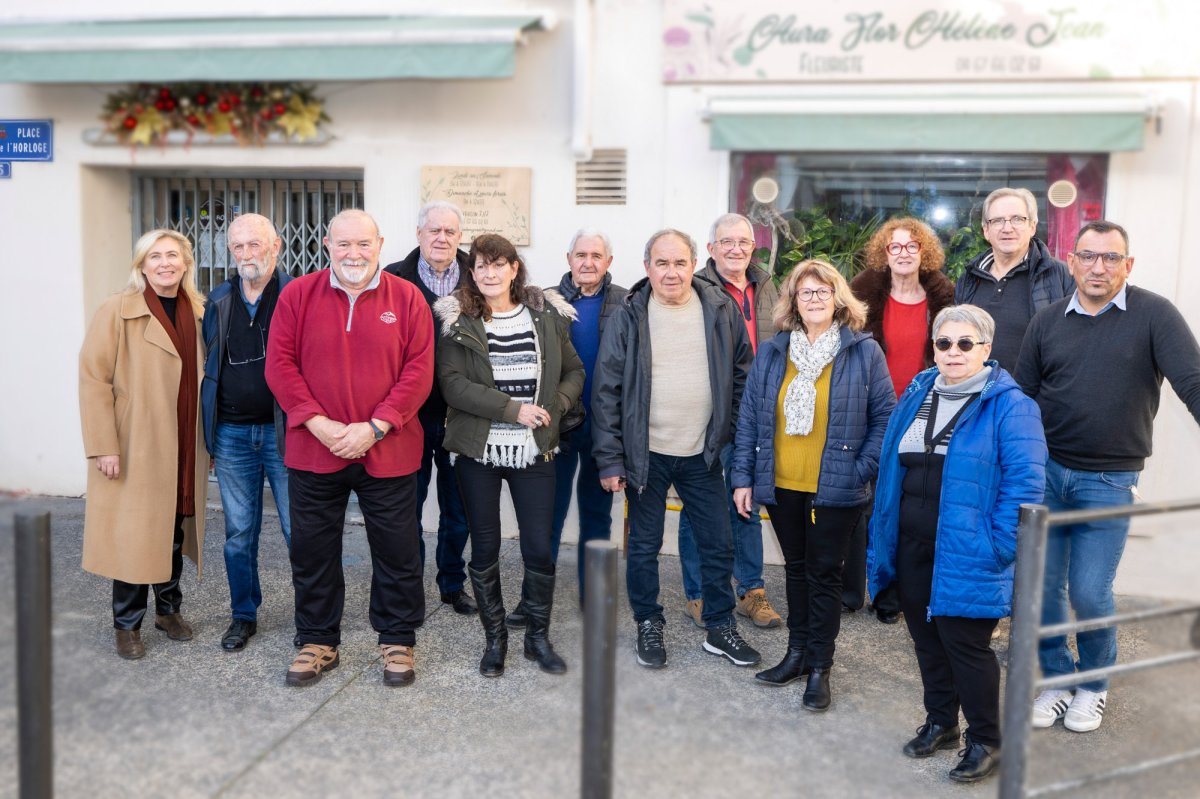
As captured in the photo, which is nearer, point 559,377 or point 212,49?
point 559,377

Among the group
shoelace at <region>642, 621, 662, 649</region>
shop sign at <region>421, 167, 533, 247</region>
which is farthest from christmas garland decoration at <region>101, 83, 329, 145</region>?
shoelace at <region>642, 621, 662, 649</region>

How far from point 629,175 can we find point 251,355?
8.30 feet

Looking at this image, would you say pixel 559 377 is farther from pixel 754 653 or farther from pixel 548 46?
pixel 548 46

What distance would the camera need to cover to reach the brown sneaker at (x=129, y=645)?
4.36 metres

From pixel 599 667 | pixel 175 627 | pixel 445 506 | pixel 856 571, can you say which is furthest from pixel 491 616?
pixel 856 571

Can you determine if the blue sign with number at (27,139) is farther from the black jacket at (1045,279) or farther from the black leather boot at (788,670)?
the black jacket at (1045,279)

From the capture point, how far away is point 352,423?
402cm

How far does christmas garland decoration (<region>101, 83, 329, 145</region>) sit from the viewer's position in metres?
6.30

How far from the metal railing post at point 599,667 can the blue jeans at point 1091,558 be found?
5.42 ft

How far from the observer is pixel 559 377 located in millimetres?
4273

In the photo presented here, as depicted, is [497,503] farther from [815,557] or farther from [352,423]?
[815,557]

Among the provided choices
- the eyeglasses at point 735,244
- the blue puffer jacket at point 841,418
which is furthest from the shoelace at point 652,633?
the eyeglasses at point 735,244

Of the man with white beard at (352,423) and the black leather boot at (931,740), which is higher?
the man with white beard at (352,423)

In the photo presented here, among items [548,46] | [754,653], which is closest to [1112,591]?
[754,653]
